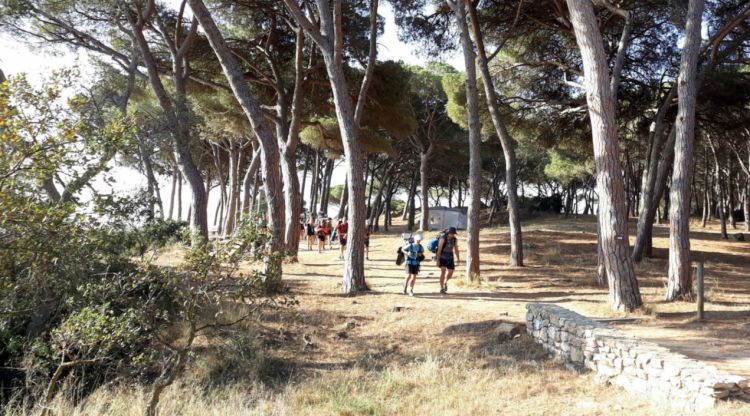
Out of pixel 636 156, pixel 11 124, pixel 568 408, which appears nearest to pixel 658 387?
A: pixel 568 408

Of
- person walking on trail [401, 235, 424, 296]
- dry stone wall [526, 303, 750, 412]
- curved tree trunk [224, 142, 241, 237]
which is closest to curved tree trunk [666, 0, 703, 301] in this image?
dry stone wall [526, 303, 750, 412]

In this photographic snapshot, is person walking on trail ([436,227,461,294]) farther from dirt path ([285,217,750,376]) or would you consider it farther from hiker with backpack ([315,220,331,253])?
hiker with backpack ([315,220,331,253])

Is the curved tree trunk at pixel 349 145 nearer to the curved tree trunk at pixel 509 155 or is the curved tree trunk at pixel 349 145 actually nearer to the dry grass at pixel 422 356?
the dry grass at pixel 422 356

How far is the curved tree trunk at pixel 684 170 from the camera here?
9242 mm

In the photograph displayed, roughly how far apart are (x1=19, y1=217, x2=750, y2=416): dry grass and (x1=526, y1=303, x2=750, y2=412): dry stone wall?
162 mm

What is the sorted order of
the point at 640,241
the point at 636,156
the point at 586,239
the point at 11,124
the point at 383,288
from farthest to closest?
the point at 636,156 < the point at 586,239 < the point at 640,241 < the point at 383,288 < the point at 11,124

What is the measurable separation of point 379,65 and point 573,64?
554cm

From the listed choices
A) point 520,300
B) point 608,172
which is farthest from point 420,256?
point 608,172

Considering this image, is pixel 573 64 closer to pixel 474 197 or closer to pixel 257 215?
pixel 474 197

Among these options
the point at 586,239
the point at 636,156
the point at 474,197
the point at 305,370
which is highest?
the point at 636,156

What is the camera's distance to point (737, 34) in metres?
12.3

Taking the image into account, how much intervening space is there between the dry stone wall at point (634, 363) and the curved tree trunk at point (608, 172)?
5.72 ft

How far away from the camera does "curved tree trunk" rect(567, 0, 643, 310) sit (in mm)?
8281

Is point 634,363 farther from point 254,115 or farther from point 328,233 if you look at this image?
point 328,233
